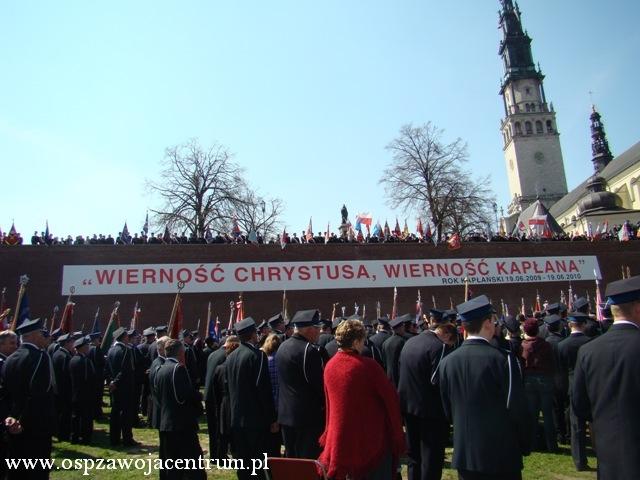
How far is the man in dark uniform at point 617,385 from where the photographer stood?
301cm

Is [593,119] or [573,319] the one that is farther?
[593,119]

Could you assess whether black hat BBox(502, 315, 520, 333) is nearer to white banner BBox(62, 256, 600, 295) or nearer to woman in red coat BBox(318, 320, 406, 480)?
woman in red coat BBox(318, 320, 406, 480)

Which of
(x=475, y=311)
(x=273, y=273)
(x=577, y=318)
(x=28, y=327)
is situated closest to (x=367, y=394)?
(x=475, y=311)

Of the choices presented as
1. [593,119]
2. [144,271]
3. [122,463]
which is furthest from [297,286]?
[593,119]

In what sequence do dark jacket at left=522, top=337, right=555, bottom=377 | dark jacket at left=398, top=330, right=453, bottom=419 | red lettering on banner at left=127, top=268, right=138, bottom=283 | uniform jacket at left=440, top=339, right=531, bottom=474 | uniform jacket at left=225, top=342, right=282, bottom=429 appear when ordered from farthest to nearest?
1. red lettering on banner at left=127, top=268, right=138, bottom=283
2. dark jacket at left=522, top=337, right=555, bottom=377
3. uniform jacket at left=225, top=342, right=282, bottom=429
4. dark jacket at left=398, top=330, right=453, bottom=419
5. uniform jacket at left=440, top=339, right=531, bottom=474

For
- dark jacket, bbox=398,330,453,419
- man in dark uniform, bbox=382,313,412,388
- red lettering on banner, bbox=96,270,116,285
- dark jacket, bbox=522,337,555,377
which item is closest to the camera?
dark jacket, bbox=398,330,453,419

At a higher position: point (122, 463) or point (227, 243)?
point (227, 243)

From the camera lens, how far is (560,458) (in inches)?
281

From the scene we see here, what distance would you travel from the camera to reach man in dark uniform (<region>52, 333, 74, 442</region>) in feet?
29.7

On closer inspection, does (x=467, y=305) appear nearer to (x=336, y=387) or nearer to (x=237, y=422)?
(x=336, y=387)

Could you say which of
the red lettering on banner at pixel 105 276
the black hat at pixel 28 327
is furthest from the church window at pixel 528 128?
the black hat at pixel 28 327

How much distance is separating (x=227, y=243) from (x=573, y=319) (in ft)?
63.6

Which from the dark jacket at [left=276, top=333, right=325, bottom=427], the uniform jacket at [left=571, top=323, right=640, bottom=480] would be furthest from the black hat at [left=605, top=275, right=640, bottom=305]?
the dark jacket at [left=276, top=333, right=325, bottom=427]

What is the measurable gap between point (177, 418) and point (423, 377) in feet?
9.21
